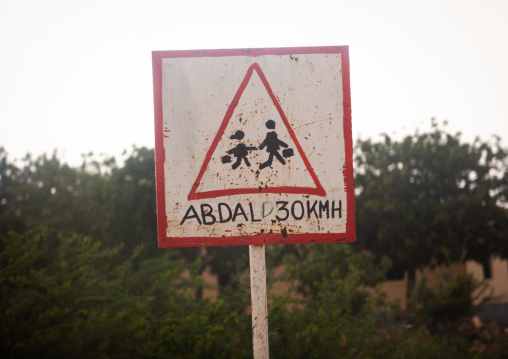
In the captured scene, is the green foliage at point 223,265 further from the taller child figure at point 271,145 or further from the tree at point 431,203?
the taller child figure at point 271,145

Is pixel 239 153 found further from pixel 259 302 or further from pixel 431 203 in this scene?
pixel 431 203

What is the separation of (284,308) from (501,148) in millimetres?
19522

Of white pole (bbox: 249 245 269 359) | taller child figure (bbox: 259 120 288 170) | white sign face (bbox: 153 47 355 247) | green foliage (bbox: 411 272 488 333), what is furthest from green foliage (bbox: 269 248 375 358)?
green foliage (bbox: 411 272 488 333)

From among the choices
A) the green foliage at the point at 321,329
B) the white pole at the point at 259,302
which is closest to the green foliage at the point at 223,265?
the green foliage at the point at 321,329

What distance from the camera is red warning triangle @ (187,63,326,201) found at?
236cm

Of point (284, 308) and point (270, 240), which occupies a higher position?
point (270, 240)

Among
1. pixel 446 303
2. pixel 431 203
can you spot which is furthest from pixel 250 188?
pixel 431 203

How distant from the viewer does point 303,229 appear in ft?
7.70

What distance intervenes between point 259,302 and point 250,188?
532mm

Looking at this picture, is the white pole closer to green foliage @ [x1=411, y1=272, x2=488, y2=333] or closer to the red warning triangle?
the red warning triangle

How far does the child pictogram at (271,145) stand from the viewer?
238 cm

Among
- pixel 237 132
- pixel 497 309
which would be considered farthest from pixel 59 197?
pixel 497 309

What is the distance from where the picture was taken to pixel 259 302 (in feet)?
7.60

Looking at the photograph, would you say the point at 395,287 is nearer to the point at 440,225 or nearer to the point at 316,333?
the point at 440,225
